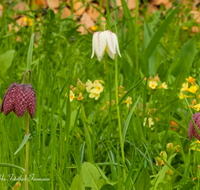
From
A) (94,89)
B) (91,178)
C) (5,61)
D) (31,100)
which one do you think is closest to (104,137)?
(94,89)

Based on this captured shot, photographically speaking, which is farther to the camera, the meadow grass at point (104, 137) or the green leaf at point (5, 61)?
the green leaf at point (5, 61)

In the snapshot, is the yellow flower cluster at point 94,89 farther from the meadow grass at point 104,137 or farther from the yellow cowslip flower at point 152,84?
the yellow cowslip flower at point 152,84

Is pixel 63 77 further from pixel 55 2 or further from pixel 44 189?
pixel 55 2

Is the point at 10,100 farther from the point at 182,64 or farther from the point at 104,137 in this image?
the point at 182,64

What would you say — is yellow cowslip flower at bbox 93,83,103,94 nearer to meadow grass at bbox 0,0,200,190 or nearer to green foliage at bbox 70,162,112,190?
meadow grass at bbox 0,0,200,190

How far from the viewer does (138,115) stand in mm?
1099

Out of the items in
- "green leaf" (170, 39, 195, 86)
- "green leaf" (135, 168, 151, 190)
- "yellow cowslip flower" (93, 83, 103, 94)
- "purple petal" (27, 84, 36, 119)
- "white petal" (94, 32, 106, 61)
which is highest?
"white petal" (94, 32, 106, 61)

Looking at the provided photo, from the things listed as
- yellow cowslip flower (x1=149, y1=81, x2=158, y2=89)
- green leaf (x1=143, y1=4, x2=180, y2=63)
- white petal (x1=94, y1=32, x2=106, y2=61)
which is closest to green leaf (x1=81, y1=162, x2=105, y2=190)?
white petal (x1=94, y1=32, x2=106, y2=61)

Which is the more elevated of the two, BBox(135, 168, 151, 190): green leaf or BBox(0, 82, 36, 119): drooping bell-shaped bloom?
BBox(0, 82, 36, 119): drooping bell-shaped bloom

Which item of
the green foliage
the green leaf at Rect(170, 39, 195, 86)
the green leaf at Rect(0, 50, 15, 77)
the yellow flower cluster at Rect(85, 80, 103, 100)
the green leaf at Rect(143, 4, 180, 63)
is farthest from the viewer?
the green leaf at Rect(143, 4, 180, 63)

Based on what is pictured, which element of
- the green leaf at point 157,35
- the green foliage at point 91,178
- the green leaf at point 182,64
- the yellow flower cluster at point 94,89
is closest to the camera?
the green foliage at point 91,178

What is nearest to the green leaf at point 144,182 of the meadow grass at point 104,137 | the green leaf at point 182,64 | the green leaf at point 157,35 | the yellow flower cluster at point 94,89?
the meadow grass at point 104,137

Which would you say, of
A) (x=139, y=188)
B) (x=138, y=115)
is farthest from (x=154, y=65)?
(x=139, y=188)

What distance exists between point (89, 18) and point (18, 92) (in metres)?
3.04
